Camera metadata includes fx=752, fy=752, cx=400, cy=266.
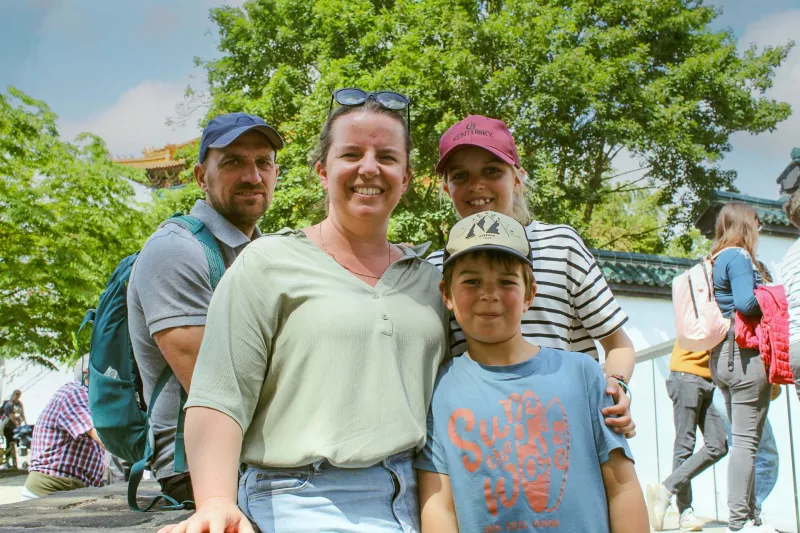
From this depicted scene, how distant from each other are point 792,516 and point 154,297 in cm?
486

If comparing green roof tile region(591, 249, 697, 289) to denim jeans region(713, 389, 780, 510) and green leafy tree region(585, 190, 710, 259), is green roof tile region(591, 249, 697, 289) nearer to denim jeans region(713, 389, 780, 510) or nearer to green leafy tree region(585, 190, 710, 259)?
denim jeans region(713, 389, 780, 510)

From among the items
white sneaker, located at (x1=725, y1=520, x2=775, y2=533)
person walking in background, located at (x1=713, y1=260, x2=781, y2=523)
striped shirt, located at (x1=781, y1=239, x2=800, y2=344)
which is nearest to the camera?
striped shirt, located at (x1=781, y1=239, x2=800, y2=344)

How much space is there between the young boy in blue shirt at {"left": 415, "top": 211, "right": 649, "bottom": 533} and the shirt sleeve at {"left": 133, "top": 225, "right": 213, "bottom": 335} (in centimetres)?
85

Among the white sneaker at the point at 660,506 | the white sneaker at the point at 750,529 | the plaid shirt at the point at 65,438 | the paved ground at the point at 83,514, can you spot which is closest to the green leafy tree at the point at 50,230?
the plaid shirt at the point at 65,438

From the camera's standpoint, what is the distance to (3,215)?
12.3 m

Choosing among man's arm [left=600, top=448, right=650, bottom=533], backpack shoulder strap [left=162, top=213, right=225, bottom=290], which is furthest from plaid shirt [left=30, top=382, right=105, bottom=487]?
man's arm [left=600, top=448, right=650, bottom=533]

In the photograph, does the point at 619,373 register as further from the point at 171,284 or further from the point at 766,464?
the point at 766,464

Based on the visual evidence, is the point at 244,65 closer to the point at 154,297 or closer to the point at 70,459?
the point at 70,459

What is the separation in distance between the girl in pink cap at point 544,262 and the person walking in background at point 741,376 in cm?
248

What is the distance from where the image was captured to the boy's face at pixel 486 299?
1837mm

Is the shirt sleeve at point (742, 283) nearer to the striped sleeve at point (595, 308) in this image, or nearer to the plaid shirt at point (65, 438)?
the striped sleeve at point (595, 308)

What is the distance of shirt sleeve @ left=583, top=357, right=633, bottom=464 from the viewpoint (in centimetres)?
173

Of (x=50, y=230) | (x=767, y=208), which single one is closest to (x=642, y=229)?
Result: (x=767, y=208)

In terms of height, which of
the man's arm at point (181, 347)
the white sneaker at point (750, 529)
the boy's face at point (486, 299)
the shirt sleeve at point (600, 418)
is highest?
the boy's face at point (486, 299)
